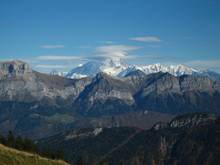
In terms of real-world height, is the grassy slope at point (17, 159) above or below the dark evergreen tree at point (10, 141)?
above

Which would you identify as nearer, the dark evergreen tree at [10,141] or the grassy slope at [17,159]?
the grassy slope at [17,159]

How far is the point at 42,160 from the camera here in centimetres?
7438

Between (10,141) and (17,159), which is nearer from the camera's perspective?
(17,159)

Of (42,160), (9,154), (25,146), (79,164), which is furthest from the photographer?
(79,164)

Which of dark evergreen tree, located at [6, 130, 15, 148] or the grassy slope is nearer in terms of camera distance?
the grassy slope

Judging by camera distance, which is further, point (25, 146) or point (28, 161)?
point (25, 146)

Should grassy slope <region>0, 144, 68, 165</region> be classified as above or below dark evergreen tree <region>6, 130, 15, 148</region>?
above

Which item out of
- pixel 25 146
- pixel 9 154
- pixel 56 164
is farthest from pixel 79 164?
pixel 9 154

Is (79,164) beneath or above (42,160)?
beneath

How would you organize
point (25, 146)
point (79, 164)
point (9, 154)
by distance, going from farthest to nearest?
point (79, 164), point (25, 146), point (9, 154)

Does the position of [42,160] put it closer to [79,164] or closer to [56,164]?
[56,164]

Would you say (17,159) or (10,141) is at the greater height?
(17,159)

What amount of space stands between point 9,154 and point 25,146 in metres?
54.8

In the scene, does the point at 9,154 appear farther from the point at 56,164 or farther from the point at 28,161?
the point at 56,164
